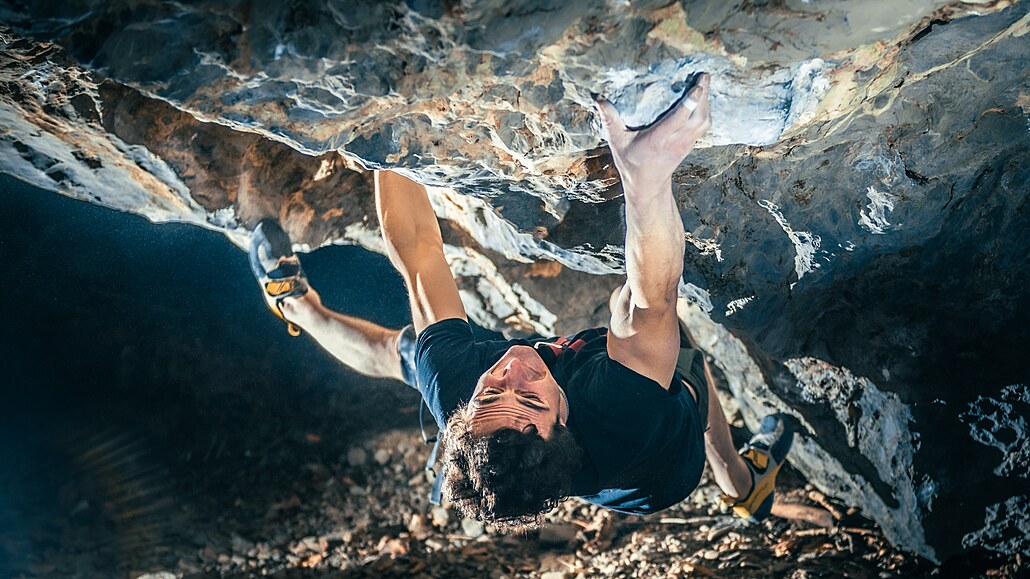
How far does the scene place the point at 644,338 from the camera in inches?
40.4

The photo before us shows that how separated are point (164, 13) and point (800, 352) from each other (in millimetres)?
1332

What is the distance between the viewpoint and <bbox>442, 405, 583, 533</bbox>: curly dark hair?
1049 millimetres

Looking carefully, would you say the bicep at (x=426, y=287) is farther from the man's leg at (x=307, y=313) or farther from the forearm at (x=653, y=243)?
the forearm at (x=653, y=243)

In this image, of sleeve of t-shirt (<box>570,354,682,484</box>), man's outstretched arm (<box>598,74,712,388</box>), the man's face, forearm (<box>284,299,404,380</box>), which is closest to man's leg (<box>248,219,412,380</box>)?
forearm (<box>284,299,404,380</box>)

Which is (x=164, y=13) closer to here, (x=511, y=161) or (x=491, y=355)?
(x=511, y=161)

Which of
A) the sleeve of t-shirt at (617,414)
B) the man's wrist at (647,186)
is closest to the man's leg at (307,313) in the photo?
the sleeve of t-shirt at (617,414)

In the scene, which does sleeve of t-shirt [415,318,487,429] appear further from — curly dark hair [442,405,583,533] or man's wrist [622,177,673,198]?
man's wrist [622,177,673,198]

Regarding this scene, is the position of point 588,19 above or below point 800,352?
above

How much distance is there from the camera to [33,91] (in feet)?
3.19

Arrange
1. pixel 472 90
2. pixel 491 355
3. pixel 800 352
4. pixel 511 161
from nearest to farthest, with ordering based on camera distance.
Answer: pixel 472 90
pixel 511 161
pixel 491 355
pixel 800 352

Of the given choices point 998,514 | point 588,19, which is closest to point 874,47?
point 588,19

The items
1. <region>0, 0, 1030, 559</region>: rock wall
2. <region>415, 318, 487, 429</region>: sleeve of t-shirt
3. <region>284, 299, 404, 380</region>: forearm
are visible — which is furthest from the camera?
<region>284, 299, 404, 380</region>: forearm

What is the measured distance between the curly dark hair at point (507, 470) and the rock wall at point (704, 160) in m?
0.41

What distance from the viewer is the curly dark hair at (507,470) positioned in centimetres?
105
